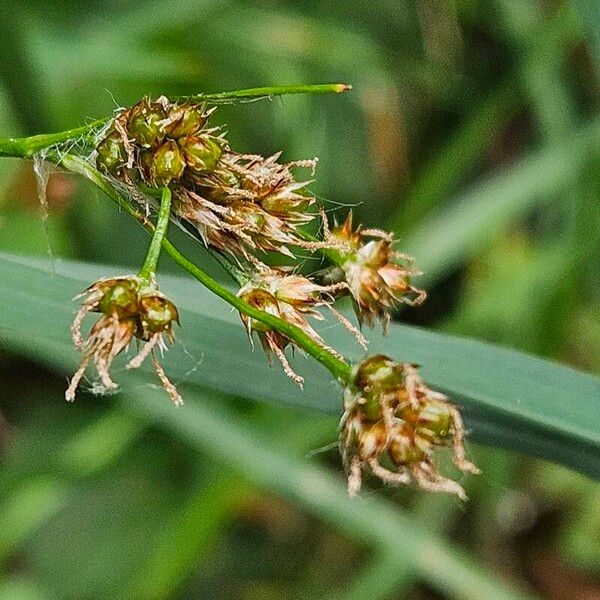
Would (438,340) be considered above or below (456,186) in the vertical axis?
above

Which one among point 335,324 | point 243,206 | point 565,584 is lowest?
point 565,584

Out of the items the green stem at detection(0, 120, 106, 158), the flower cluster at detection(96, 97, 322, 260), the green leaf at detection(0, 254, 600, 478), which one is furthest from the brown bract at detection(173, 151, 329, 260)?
the green leaf at detection(0, 254, 600, 478)

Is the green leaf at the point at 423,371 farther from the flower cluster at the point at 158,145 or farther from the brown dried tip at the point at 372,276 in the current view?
the flower cluster at the point at 158,145

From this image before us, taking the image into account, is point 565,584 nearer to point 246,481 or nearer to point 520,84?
point 246,481

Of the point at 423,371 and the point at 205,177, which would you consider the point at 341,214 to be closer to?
the point at 423,371

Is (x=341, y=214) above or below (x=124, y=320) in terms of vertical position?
below

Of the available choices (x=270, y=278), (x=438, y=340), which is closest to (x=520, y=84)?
(x=438, y=340)

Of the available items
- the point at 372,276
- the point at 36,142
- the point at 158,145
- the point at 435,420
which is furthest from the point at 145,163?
the point at 435,420

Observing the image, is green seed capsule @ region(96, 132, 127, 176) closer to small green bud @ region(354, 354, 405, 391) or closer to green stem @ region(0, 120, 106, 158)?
green stem @ region(0, 120, 106, 158)
